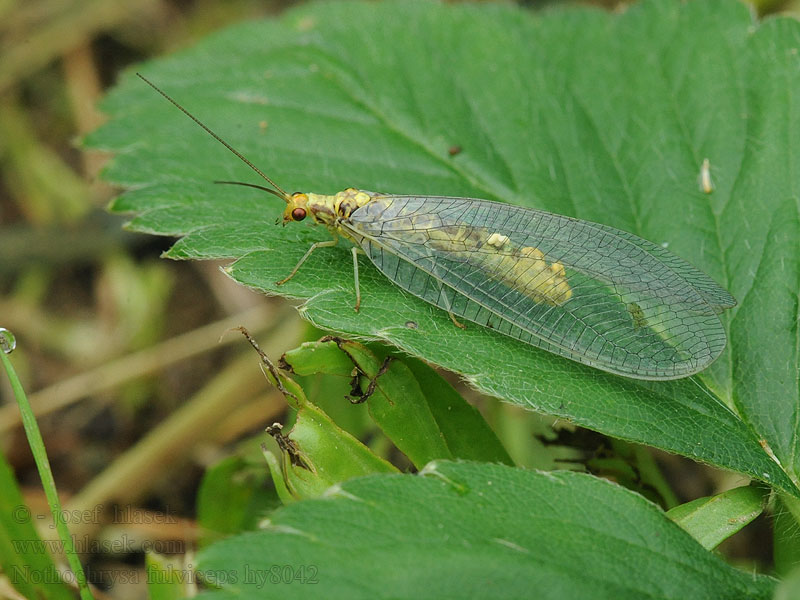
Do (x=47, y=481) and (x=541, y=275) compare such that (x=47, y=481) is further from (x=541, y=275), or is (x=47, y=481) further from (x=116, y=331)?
(x=116, y=331)

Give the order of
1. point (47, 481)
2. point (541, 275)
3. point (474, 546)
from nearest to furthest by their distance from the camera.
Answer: point (474, 546) → point (47, 481) → point (541, 275)

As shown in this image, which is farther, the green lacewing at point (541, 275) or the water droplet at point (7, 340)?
the water droplet at point (7, 340)

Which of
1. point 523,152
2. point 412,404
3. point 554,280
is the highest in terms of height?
point 523,152

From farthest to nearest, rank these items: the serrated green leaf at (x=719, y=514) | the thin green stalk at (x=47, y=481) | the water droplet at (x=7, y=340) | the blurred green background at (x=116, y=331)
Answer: the blurred green background at (x=116, y=331), the water droplet at (x=7, y=340), the thin green stalk at (x=47, y=481), the serrated green leaf at (x=719, y=514)

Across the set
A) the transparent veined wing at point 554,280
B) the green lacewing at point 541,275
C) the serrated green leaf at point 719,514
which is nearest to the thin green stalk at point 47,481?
the green lacewing at point 541,275

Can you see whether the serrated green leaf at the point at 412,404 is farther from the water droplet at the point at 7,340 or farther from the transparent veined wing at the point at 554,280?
the water droplet at the point at 7,340

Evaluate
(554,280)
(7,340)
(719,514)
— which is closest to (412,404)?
(554,280)
